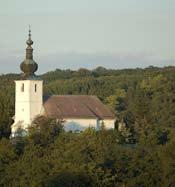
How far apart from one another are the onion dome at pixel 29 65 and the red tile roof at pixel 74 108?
2229mm

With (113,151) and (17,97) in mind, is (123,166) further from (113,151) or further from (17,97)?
(17,97)

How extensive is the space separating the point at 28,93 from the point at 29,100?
455mm

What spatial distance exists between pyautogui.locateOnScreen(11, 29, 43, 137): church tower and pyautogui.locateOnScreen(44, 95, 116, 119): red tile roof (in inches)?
30.6

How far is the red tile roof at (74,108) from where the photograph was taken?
277 feet

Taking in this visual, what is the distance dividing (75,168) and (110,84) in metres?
59.1

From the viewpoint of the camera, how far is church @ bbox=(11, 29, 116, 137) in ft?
276

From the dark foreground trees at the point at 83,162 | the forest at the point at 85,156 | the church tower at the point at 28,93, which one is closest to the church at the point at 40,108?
the church tower at the point at 28,93

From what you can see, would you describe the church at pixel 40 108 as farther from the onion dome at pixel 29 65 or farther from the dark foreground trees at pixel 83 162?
the dark foreground trees at pixel 83 162

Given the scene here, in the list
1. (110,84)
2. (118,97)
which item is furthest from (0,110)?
(110,84)

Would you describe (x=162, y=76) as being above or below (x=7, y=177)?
above

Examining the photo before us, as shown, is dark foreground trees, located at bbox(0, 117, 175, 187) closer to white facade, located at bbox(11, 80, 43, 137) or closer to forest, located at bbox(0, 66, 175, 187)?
forest, located at bbox(0, 66, 175, 187)

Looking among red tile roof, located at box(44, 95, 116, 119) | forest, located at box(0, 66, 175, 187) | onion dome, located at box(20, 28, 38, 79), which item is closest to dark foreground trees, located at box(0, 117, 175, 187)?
forest, located at box(0, 66, 175, 187)

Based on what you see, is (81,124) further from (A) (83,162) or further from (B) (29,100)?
(A) (83,162)

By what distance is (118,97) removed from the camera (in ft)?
369
